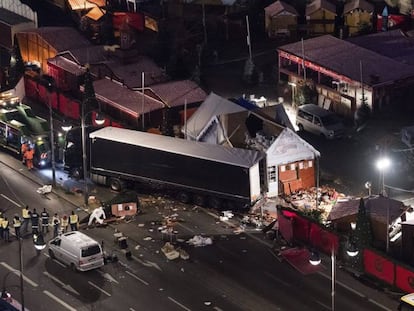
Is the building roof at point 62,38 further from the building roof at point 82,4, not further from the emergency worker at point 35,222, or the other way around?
the emergency worker at point 35,222

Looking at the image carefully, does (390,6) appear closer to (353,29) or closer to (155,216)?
(353,29)

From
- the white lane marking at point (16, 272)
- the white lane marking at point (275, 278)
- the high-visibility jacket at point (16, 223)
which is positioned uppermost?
the high-visibility jacket at point (16, 223)

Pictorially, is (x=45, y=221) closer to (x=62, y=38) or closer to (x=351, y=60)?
(x=351, y=60)

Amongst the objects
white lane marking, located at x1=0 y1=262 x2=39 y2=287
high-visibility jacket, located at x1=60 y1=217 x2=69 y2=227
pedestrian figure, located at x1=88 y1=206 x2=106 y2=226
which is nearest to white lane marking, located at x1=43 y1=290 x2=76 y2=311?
white lane marking, located at x1=0 y1=262 x2=39 y2=287

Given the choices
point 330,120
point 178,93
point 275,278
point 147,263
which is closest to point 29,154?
point 178,93

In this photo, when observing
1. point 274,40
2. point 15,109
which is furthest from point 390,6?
point 15,109

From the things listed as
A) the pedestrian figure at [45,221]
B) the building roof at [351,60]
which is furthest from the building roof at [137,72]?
the pedestrian figure at [45,221]
